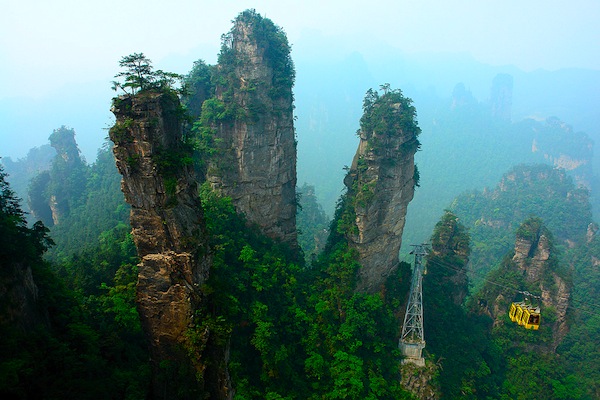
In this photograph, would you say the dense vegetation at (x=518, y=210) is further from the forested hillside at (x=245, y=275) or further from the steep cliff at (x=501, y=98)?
the steep cliff at (x=501, y=98)

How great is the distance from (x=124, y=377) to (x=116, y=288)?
4575mm

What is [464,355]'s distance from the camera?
26.3m

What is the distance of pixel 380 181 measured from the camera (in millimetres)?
24781

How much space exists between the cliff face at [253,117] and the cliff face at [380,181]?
5301mm

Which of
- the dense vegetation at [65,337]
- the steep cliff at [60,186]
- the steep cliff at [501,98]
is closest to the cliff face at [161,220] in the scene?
the dense vegetation at [65,337]

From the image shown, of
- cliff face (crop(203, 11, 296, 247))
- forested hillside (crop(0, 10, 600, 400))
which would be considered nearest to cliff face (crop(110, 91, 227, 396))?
forested hillside (crop(0, 10, 600, 400))

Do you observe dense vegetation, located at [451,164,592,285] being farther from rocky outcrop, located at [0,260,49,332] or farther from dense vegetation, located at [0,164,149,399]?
rocky outcrop, located at [0,260,49,332]

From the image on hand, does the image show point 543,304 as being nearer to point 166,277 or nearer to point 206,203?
point 206,203

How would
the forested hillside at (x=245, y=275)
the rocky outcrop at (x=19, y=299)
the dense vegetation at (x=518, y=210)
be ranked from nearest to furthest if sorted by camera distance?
the rocky outcrop at (x=19, y=299) → the forested hillside at (x=245, y=275) → the dense vegetation at (x=518, y=210)

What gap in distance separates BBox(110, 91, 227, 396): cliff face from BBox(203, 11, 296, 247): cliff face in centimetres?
963

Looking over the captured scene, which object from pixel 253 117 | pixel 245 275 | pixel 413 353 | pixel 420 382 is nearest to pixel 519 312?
pixel 413 353

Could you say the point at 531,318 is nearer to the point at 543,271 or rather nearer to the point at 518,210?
the point at 543,271

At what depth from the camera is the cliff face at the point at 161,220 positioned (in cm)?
1392

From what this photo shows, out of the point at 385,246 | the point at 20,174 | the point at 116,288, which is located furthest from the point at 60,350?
the point at 20,174
